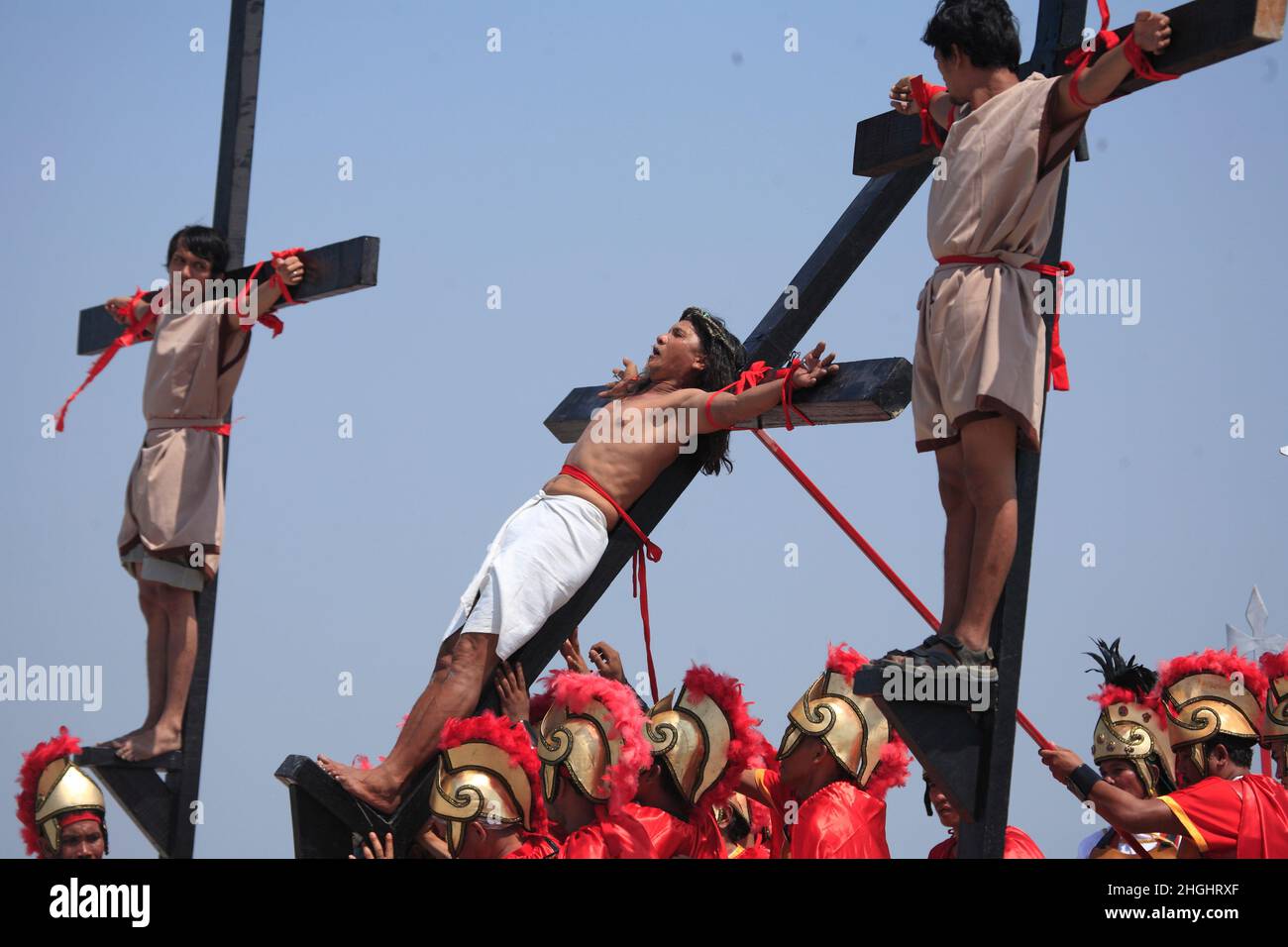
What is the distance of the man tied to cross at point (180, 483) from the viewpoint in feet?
20.0

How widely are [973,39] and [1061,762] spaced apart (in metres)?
1.73

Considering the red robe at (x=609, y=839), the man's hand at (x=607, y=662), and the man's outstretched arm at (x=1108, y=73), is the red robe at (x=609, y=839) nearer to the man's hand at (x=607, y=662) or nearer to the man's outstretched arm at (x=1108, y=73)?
the man's hand at (x=607, y=662)

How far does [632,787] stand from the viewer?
551 cm

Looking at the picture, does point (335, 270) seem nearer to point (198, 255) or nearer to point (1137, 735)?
point (198, 255)

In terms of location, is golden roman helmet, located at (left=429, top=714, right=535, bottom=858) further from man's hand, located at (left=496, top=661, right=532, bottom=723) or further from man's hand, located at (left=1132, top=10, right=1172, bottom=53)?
man's hand, located at (left=1132, top=10, right=1172, bottom=53)

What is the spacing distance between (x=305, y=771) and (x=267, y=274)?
1.71 metres

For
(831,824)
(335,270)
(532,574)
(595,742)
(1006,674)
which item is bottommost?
(831,824)

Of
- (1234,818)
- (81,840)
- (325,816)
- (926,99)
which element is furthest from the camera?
(81,840)

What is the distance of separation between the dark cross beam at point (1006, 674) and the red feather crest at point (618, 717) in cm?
147

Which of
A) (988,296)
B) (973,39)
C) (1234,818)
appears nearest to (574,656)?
(1234,818)

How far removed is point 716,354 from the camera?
5.94m
